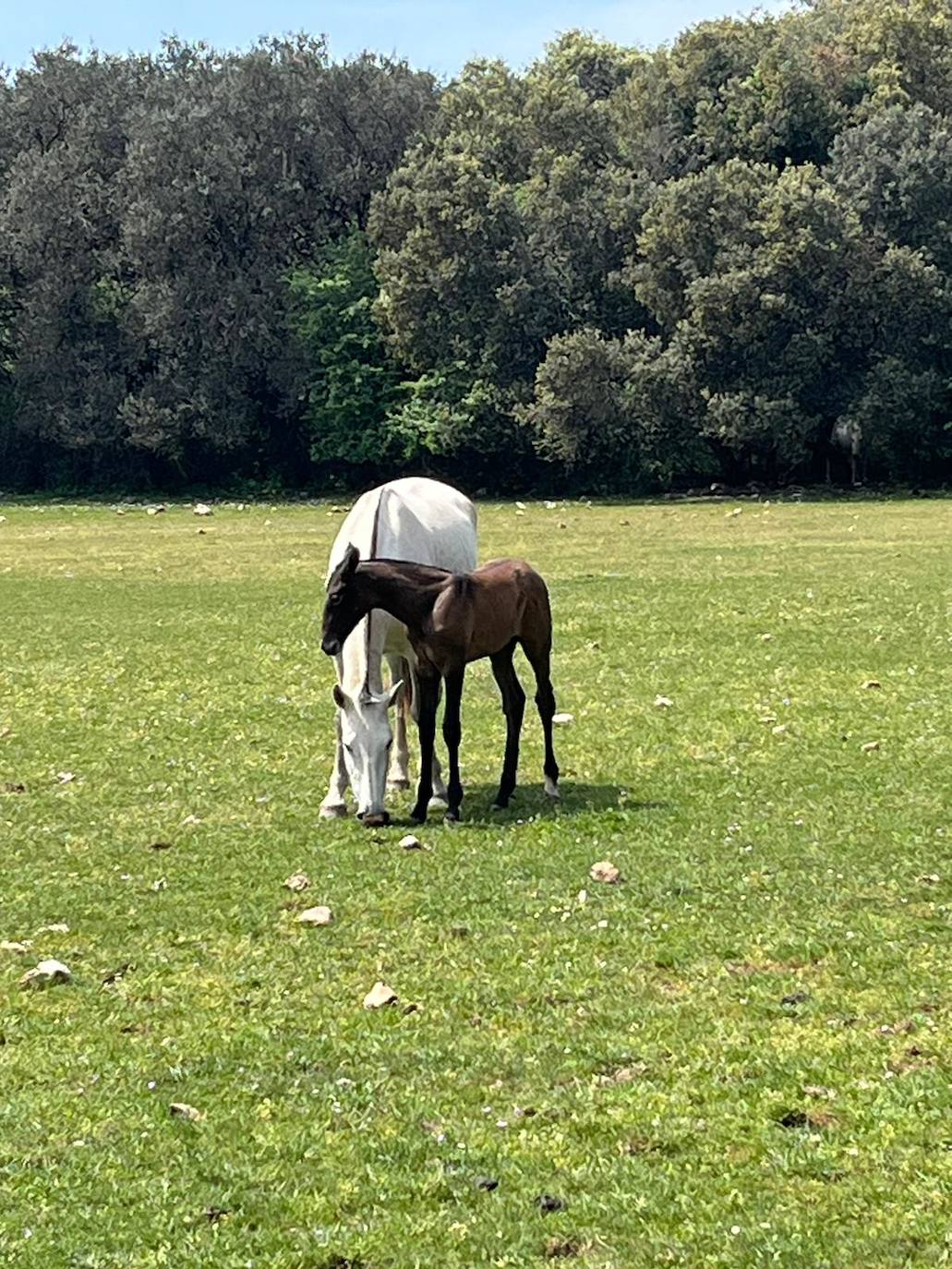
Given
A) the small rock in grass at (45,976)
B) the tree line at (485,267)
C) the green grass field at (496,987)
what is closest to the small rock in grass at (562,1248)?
the green grass field at (496,987)

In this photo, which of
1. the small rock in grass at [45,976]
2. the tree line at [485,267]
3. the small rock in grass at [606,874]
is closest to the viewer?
the small rock in grass at [45,976]

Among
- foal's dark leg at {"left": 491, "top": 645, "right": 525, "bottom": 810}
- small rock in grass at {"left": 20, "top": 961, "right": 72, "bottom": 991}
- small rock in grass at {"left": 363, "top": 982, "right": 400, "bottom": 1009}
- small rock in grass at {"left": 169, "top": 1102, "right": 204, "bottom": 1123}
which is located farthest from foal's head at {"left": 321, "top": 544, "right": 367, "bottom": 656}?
small rock in grass at {"left": 169, "top": 1102, "right": 204, "bottom": 1123}

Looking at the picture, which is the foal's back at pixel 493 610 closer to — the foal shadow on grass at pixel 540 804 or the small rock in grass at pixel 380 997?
the foal shadow on grass at pixel 540 804

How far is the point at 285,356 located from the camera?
56.0 metres

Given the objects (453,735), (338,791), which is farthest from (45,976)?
(453,735)

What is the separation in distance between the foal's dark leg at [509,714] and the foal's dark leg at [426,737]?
0.48m

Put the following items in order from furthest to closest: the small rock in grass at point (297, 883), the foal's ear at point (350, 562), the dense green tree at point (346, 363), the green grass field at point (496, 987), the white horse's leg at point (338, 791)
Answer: the dense green tree at point (346, 363)
the white horse's leg at point (338, 791)
the foal's ear at point (350, 562)
the small rock in grass at point (297, 883)
the green grass field at point (496, 987)

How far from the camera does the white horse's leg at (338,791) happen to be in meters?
10.4

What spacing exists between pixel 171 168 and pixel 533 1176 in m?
54.4

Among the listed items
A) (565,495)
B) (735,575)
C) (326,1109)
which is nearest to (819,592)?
(735,575)

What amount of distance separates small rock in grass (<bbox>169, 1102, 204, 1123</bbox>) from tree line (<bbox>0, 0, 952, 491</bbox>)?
44545mm

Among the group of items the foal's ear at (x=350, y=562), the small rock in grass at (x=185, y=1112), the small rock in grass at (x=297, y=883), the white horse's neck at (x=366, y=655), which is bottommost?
the small rock in grass at (x=297, y=883)

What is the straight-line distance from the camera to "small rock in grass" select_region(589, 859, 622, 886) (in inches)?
336

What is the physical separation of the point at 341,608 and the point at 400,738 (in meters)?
1.65
